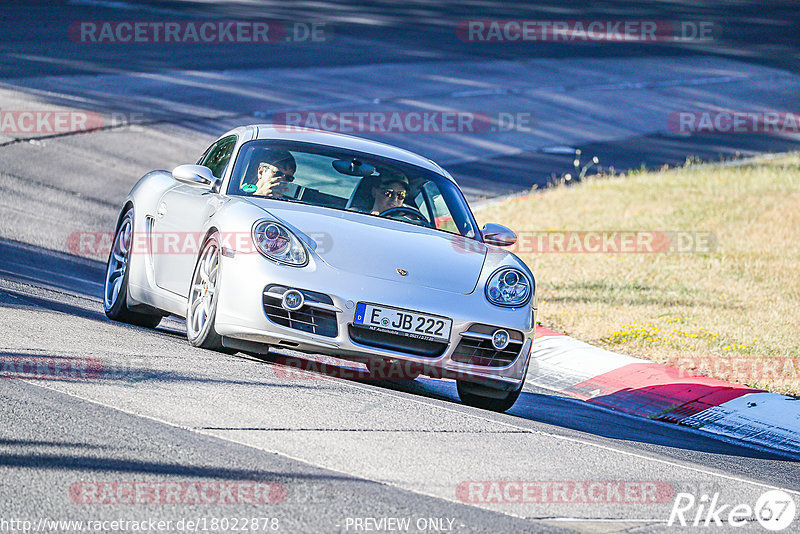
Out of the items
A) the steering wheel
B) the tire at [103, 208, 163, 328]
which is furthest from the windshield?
the tire at [103, 208, 163, 328]

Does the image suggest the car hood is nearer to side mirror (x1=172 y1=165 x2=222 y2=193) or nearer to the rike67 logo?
side mirror (x1=172 y1=165 x2=222 y2=193)

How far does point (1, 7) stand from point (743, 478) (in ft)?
79.8

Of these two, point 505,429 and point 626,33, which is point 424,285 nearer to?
point 505,429

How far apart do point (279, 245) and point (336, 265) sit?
347mm

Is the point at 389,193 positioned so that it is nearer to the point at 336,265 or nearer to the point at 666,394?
the point at 336,265

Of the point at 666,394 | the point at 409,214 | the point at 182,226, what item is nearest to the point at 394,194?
the point at 409,214

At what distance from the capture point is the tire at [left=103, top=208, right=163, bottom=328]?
8.37 m

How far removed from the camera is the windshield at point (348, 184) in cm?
758

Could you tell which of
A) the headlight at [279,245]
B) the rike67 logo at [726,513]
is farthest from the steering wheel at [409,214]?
the rike67 logo at [726,513]

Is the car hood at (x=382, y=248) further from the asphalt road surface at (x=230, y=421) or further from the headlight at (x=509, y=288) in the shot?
the asphalt road surface at (x=230, y=421)

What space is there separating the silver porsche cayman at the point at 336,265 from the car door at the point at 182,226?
0.6 inches

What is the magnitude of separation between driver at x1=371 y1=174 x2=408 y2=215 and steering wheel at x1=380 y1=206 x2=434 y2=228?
0.03m

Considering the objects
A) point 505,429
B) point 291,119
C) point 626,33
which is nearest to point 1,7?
point 291,119

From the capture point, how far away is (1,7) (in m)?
26.8
